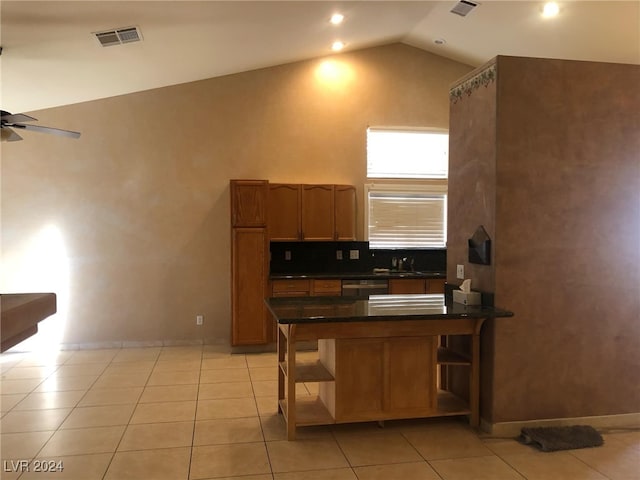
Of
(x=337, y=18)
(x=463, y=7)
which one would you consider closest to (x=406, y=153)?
(x=463, y=7)

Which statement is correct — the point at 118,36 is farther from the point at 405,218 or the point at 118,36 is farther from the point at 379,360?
the point at 405,218

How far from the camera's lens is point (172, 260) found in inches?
247

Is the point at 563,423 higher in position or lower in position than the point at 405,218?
lower

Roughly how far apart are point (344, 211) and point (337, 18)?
7.92 feet

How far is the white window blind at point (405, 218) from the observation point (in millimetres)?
6762

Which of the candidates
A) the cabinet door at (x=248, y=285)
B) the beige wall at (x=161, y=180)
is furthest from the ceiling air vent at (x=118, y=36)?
the cabinet door at (x=248, y=285)

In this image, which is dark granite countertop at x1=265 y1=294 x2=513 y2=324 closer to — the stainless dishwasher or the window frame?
the stainless dishwasher

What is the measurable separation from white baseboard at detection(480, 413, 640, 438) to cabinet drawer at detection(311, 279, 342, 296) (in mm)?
2752

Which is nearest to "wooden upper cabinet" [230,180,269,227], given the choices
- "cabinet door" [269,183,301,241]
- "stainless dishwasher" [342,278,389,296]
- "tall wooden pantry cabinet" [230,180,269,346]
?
"tall wooden pantry cabinet" [230,180,269,346]

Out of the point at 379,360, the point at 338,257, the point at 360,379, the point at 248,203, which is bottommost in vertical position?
the point at 360,379

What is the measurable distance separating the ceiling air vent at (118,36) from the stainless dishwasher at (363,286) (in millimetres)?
3610

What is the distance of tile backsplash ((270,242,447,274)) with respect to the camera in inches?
256

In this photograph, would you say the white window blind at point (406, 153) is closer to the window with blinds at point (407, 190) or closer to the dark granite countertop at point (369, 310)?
the window with blinds at point (407, 190)

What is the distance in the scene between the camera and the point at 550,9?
5.00 metres
